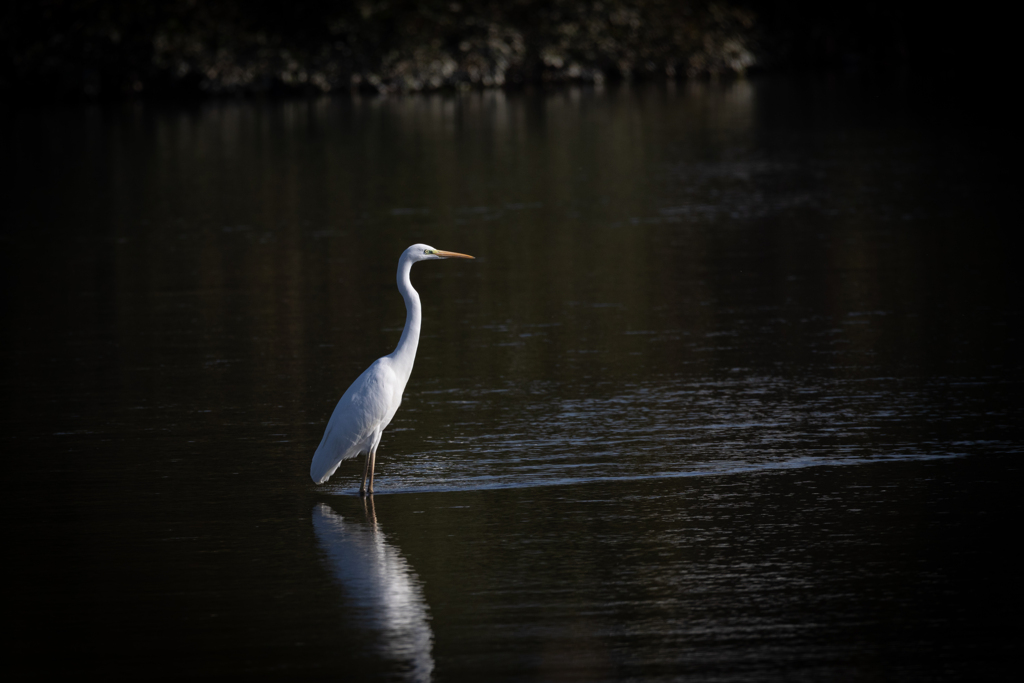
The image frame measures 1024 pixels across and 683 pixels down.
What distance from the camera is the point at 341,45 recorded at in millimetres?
48156

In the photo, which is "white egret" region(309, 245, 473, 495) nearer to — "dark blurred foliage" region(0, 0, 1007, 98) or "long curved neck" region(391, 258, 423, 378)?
A: "long curved neck" region(391, 258, 423, 378)

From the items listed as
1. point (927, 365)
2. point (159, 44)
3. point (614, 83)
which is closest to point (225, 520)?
point (927, 365)

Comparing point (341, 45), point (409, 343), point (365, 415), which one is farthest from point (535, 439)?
point (341, 45)

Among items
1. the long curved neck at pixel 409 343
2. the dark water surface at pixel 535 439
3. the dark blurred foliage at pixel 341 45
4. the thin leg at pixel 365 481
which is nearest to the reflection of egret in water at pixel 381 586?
the dark water surface at pixel 535 439

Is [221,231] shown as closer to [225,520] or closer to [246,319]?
[246,319]

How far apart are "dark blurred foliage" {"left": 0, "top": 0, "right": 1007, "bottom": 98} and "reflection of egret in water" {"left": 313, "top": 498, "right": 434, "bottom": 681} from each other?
1622 inches

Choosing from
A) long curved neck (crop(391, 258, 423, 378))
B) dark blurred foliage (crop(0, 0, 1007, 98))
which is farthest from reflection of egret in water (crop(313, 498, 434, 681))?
dark blurred foliage (crop(0, 0, 1007, 98))

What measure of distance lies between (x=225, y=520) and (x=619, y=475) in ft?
7.03

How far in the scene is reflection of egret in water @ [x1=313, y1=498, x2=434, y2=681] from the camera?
16.9 ft

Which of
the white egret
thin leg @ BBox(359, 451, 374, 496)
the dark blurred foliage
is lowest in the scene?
thin leg @ BBox(359, 451, 374, 496)

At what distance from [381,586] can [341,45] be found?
4427 cm

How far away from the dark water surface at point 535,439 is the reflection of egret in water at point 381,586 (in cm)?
2

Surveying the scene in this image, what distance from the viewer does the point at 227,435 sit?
838 centimetres

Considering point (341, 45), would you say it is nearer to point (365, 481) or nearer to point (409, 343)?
point (409, 343)
